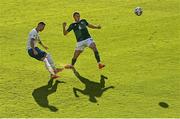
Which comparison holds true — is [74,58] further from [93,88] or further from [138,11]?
[138,11]

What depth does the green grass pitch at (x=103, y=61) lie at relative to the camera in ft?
53.4

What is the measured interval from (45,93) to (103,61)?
13.5ft

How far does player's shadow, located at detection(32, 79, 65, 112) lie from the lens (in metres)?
16.4

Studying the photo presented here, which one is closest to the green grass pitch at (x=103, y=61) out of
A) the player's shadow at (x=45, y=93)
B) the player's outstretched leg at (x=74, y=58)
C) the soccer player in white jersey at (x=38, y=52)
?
the player's shadow at (x=45, y=93)

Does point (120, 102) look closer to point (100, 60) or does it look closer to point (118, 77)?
point (118, 77)

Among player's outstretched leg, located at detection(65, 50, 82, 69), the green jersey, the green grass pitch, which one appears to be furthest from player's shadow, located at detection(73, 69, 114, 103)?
the green jersey

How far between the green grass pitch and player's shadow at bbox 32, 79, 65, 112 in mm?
26

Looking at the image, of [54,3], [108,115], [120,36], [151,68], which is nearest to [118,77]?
[151,68]

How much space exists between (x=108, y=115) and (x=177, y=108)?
2.60 meters

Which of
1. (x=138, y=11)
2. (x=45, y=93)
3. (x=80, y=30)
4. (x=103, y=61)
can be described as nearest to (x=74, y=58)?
(x=80, y=30)

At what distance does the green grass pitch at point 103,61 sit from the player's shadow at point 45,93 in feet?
0.08

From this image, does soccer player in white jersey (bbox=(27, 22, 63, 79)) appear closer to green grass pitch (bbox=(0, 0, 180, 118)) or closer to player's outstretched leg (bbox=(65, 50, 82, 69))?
green grass pitch (bbox=(0, 0, 180, 118))

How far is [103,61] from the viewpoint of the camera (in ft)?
67.1

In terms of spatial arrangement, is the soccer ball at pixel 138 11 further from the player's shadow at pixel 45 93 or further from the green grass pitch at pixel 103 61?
the player's shadow at pixel 45 93
